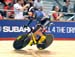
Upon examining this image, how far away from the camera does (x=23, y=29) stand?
13.6 metres

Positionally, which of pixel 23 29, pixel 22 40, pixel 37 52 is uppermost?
pixel 22 40

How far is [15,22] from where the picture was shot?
13.5 meters

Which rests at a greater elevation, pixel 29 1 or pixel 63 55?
pixel 29 1

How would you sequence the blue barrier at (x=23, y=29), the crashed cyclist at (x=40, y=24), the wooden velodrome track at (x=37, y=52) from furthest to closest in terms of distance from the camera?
the blue barrier at (x=23, y=29)
the crashed cyclist at (x=40, y=24)
the wooden velodrome track at (x=37, y=52)

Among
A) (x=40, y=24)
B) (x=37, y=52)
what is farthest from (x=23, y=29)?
(x=40, y=24)

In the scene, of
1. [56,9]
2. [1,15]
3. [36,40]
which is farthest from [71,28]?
[36,40]

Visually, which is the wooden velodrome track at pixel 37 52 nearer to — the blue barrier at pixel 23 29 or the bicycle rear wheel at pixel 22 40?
the bicycle rear wheel at pixel 22 40

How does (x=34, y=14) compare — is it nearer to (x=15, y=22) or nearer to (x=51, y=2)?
(x=15, y=22)

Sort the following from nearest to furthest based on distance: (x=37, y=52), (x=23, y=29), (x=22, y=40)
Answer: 1. (x=22, y=40)
2. (x=37, y=52)
3. (x=23, y=29)

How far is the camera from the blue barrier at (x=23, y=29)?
529 inches

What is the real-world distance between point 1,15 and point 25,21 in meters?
1.14

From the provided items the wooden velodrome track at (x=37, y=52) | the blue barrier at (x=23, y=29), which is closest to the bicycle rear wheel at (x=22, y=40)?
the wooden velodrome track at (x=37, y=52)

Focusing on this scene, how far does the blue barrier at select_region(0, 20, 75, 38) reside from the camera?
13.4 m

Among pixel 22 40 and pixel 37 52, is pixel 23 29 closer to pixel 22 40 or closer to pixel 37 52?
pixel 37 52
